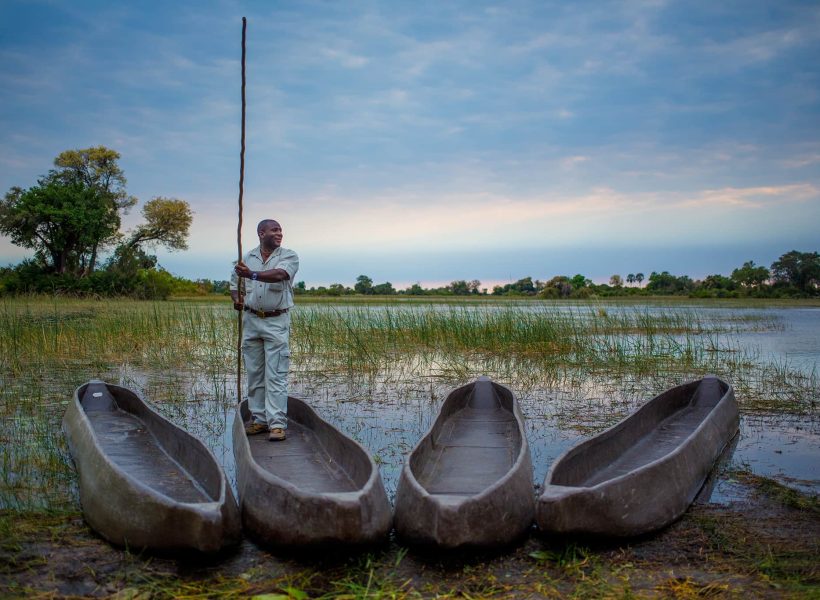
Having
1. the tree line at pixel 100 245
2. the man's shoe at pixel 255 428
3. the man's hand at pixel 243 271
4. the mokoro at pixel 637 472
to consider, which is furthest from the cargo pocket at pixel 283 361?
the tree line at pixel 100 245

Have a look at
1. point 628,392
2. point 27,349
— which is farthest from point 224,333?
point 628,392

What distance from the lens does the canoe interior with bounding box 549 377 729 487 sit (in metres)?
4.31

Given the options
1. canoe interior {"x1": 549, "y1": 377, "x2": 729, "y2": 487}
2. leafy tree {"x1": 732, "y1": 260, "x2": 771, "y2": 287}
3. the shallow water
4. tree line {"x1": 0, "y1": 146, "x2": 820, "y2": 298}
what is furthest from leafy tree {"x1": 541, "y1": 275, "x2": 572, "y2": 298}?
canoe interior {"x1": 549, "y1": 377, "x2": 729, "y2": 487}

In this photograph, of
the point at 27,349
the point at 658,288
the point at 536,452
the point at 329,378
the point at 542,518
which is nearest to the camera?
the point at 542,518

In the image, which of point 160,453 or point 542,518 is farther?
point 160,453

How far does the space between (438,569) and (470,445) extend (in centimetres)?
197

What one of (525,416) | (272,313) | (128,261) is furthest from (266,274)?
(128,261)

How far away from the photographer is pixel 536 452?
221 inches

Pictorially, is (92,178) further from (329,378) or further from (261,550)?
(261,550)

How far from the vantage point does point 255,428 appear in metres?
5.46

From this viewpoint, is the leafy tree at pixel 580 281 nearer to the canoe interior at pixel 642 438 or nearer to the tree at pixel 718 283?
the tree at pixel 718 283

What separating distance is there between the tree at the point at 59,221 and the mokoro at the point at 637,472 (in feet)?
100

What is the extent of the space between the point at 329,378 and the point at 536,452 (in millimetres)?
4338

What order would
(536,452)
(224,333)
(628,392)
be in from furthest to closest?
1. (224,333)
2. (628,392)
3. (536,452)
